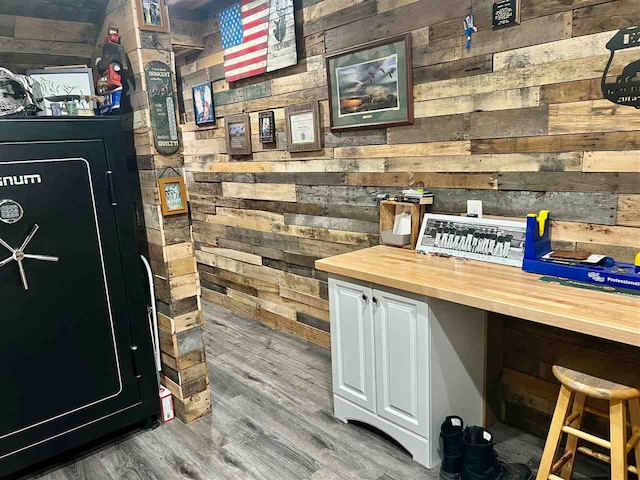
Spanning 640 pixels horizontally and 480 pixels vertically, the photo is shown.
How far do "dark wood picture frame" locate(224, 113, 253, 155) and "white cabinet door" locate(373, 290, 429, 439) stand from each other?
2.08m

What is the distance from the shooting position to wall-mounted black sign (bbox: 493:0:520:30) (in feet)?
7.11

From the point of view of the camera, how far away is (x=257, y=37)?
3.57 meters

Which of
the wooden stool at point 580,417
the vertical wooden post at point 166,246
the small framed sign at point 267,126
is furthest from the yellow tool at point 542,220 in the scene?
the small framed sign at point 267,126

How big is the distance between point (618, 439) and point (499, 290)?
0.63 m

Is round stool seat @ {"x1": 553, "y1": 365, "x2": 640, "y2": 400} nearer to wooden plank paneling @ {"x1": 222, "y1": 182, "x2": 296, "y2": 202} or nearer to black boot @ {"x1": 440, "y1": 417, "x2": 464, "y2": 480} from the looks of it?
black boot @ {"x1": 440, "y1": 417, "x2": 464, "y2": 480}

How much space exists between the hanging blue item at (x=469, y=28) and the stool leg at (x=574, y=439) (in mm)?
1646

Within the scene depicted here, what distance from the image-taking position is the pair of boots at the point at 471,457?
80.1 inches

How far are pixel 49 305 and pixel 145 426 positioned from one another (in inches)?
35.4

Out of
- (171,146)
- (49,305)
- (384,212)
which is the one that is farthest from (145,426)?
(384,212)

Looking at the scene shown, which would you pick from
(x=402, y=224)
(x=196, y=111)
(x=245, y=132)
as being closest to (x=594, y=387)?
(x=402, y=224)

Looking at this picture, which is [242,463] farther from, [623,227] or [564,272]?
[623,227]

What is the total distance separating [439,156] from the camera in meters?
2.62

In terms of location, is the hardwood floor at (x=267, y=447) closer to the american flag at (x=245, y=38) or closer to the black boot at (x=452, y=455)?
the black boot at (x=452, y=455)

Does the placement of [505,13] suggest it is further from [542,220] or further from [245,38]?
[245,38]
